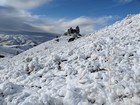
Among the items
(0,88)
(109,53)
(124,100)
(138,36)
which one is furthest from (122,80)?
(138,36)

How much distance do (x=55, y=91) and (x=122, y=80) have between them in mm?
2807

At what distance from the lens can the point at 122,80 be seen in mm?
9016

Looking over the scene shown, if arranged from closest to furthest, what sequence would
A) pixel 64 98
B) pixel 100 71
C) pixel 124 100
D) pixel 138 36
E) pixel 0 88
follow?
1. pixel 124 100
2. pixel 64 98
3. pixel 0 88
4. pixel 100 71
5. pixel 138 36

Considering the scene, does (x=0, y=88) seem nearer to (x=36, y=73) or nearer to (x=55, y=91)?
(x=55, y=91)

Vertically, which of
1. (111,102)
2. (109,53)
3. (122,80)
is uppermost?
(109,53)

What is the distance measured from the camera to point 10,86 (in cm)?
962

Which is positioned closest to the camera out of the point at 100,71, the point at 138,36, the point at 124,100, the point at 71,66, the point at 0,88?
the point at 124,100

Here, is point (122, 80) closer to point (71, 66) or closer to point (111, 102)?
point (111, 102)

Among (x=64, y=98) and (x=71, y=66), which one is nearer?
(x=64, y=98)

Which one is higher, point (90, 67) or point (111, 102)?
point (90, 67)

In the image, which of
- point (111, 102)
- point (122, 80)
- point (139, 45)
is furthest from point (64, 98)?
point (139, 45)

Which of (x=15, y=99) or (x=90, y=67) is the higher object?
(x=90, y=67)

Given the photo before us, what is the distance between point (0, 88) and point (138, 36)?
10039mm

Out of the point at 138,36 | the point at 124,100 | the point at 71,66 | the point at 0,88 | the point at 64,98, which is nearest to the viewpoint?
the point at 124,100
